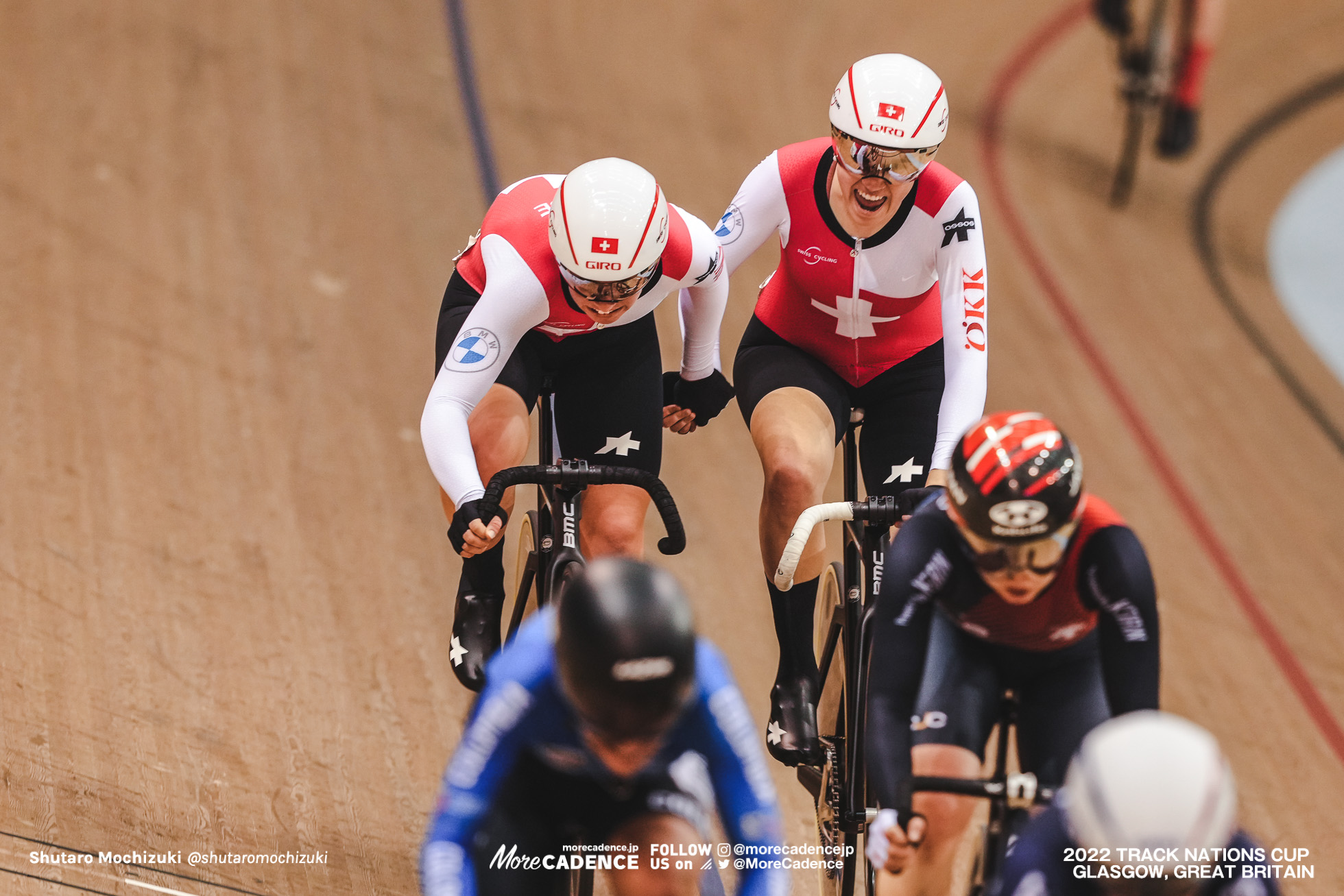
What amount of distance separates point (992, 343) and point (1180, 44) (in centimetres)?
244

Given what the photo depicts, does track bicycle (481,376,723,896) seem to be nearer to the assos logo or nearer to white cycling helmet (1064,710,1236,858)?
the assos logo

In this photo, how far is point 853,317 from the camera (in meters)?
3.54

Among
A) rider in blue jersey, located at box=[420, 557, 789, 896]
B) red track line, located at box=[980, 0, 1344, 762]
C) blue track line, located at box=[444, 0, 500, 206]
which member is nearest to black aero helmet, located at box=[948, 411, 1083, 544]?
rider in blue jersey, located at box=[420, 557, 789, 896]

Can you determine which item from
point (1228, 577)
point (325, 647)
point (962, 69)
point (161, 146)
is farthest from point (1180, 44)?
point (325, 647)

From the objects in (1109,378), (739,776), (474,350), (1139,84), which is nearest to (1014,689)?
(739,776)

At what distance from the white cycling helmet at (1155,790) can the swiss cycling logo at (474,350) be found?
1.66 m

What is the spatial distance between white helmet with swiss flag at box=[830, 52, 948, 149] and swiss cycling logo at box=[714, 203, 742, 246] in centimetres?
41

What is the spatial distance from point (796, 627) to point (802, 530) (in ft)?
2.04

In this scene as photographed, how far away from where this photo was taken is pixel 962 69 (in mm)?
8320

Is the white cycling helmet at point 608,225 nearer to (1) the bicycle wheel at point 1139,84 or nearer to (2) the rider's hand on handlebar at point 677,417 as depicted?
(2) the rider's hand on handlebar at point 677,417

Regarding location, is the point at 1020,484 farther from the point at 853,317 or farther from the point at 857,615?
the point at 853,317

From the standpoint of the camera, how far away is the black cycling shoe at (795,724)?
3357 mm

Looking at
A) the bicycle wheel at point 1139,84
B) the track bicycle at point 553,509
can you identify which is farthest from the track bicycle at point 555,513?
the bicycle wheel at point 1139,84

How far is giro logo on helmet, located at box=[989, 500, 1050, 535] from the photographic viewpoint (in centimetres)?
238
